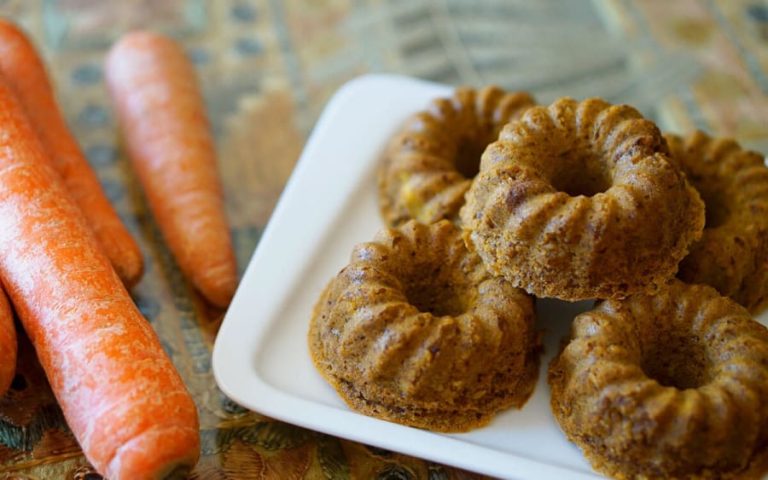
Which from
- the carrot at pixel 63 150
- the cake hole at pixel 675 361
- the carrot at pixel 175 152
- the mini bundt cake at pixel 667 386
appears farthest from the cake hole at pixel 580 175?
the carrot at pixel 63 150

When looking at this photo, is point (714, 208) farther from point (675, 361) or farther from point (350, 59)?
point (350, 59)

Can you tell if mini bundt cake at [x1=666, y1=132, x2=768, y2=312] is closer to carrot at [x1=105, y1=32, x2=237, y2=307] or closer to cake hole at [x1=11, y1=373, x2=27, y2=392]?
carrot at [x1=105, y1=32, x2=237, y2=307]

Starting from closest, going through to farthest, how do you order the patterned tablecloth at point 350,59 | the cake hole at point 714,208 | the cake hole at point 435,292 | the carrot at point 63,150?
1. the cake hole at point 435,292
2. the cake hole at point 714,208
3. the carrot at point 63,150
4. the patterned tablecloth at point 350,59

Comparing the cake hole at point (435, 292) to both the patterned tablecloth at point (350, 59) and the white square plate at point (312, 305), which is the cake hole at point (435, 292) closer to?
the white square plate at point (312, 305)

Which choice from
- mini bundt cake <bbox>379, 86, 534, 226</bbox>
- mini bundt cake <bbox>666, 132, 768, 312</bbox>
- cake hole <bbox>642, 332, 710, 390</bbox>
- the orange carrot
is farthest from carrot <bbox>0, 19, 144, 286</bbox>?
mini bundt cake <bbox>666, 132, 768, 312</bbox>

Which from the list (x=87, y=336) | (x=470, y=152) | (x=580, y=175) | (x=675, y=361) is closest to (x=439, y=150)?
(x=470, y=152)

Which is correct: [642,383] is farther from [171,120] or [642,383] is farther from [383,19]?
[383,19]
